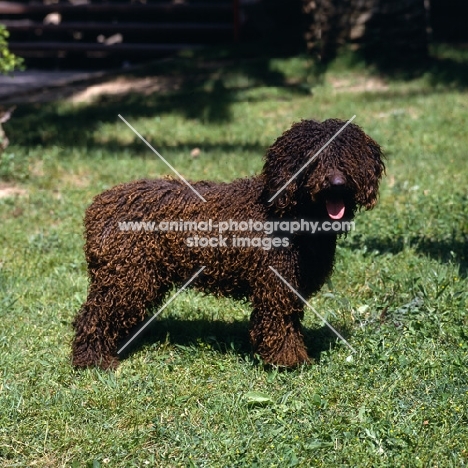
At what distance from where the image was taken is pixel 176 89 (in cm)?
1200

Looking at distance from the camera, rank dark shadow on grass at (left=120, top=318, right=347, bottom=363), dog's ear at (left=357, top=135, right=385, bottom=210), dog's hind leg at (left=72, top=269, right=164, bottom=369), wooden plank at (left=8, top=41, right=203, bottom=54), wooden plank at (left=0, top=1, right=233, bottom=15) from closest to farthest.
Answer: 1. dog's ear at (left=357, top=135, right=385, bottom=210)
2. dog's hind leg at (left=72, top=269, right=164, bottom=369)
3. dark shadow on grass at (left=120, top=318, right=347, bottom=363)
4. wooden plank at (left=0, top=1, right=233, bottom=15)
5. wooden plank at (left=8, top=41, right=203, bottom=54)

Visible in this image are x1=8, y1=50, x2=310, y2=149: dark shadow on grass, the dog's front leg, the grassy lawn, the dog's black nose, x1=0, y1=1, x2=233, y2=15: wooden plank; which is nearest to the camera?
the grassy lawn

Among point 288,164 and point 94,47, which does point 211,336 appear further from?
point 94,47

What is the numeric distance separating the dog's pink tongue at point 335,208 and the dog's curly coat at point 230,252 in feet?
0.26

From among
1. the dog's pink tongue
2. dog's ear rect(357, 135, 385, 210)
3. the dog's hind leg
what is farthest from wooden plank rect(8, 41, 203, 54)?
the dog's pink tongue

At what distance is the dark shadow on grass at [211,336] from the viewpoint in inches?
205

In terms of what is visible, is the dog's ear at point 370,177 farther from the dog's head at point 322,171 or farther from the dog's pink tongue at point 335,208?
the dog's pink tongue at point 335,208

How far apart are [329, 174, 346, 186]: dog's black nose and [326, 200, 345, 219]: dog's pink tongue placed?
15cm

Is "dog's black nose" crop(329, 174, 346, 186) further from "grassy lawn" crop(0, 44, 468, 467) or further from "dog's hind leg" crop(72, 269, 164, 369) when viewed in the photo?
"dog's hind leg" crop(72, 269, 164, 369)

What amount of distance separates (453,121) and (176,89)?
4.06 m

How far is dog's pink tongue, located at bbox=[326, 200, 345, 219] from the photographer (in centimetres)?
446

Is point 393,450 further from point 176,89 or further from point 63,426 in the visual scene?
point 176,89

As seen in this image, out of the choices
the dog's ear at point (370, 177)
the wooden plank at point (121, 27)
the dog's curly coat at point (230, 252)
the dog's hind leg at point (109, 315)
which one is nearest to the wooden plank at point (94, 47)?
the wooden plank at point (121, 27)

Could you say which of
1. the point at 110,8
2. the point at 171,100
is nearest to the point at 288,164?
the point at 171,100
